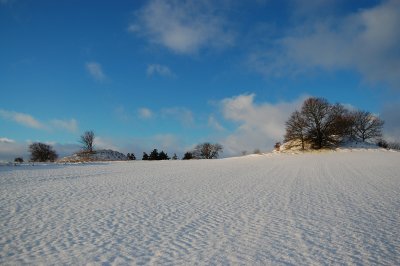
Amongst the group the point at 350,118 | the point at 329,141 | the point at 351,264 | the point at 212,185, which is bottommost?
the point at 351,264

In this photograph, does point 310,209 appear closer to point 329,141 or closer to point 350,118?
point 329,141

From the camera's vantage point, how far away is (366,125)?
2943 inches

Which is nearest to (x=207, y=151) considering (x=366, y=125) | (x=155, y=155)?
(x=155, y=155)

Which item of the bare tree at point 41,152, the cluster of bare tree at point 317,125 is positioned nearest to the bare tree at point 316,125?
the cluster of bare tree at point 317,125

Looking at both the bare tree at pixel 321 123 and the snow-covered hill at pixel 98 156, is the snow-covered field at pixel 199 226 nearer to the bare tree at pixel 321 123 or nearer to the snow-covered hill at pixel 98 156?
the snow-covered hill at pixel 98 156

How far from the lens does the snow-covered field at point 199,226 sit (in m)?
6.88

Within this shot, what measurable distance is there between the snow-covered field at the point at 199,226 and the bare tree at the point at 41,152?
221ft

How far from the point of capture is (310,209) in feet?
37.5

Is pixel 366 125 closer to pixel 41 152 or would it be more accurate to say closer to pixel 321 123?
pixel 321 123

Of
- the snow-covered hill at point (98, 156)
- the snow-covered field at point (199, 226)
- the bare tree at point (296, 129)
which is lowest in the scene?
the snow-covered field at point (199, 226)

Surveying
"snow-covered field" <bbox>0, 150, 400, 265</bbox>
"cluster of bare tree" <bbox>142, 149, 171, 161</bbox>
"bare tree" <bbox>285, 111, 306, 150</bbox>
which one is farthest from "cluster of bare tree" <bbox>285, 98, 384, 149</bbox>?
"snow-covered field" <bbox>0, 150, 400, 265</bbox>

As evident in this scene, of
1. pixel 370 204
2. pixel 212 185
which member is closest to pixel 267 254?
pixel 370 204

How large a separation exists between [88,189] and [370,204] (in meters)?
13.8

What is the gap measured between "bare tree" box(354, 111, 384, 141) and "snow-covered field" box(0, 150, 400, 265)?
6588cm
